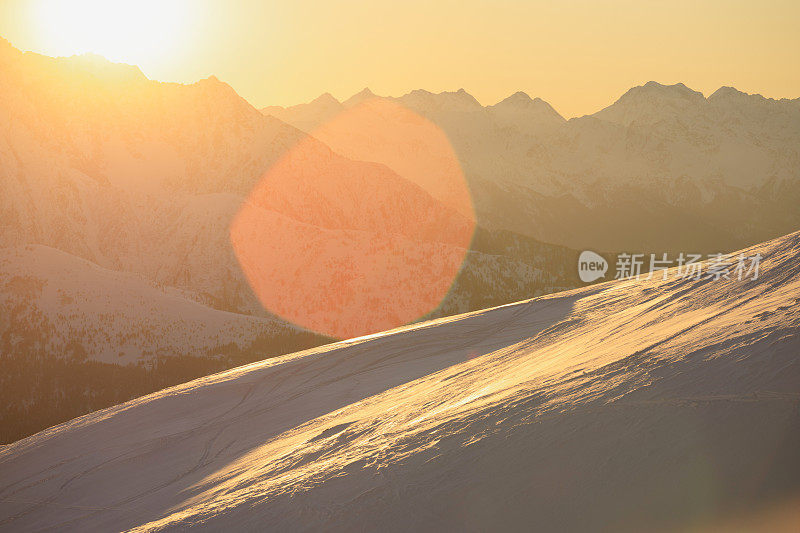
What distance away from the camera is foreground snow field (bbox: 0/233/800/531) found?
12.1ft

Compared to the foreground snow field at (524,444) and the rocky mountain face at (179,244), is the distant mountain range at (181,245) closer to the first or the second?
the rocky mountain face at (179,244)

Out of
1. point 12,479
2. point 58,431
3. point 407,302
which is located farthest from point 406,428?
point 407,302

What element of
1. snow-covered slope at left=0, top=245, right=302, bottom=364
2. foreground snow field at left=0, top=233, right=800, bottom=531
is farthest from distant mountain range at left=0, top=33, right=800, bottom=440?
foreground snow field at left=0, top=233, right=800, bottom=531

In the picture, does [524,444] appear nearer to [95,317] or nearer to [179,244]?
[95,317]

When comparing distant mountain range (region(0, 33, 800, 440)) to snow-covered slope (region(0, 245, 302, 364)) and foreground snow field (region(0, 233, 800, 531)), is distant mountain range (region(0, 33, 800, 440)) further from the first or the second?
foreground snow field (region(0, 233, 800, 531))

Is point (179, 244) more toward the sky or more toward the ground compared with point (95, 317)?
more toward the sky

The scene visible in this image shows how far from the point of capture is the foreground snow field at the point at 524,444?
3.70 metres

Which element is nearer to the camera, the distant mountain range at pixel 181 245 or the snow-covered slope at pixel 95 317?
the snow-covered slope at pixel 95 317

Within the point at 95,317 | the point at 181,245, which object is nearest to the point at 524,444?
the point at 95,317

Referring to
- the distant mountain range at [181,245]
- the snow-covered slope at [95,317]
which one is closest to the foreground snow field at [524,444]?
the distant mountain range at [181,245]

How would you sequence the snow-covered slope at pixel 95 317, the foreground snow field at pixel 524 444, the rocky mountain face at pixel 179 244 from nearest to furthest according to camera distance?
the foreground snow field at pixel 524 444, the snow-covered slope at pixel 95 317, the rocky mountain face at pixel 179 244

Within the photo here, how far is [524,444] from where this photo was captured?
4.46 m

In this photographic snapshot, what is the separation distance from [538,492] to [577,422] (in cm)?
69

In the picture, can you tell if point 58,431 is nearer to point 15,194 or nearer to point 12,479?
point 12,479
